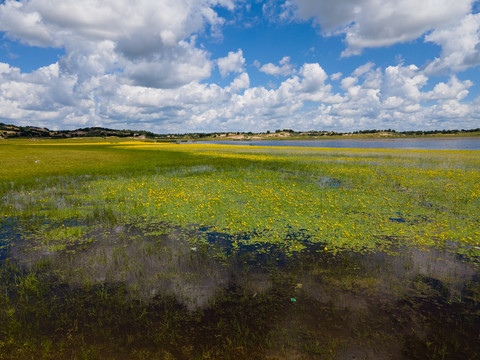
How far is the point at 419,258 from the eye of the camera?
10.6 meters

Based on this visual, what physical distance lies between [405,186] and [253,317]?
2467 cm

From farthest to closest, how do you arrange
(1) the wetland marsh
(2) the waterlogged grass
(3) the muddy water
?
1. (2) the waterlogged grass
2. (1) the wetland marsh
3. (3) the muddy water

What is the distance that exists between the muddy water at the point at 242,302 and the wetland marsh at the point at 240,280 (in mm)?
42

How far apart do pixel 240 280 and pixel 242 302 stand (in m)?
1.29

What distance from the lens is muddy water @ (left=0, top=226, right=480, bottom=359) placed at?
6.17m

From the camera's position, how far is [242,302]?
7.75 meters

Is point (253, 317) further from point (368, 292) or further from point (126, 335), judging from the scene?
point (368, 292)

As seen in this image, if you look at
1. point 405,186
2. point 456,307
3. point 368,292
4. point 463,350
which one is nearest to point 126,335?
point 368,292

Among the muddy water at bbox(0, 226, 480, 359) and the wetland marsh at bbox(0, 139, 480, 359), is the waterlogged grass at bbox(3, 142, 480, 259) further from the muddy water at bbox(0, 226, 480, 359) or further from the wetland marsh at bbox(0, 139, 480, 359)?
the muddy water at bbox(0, 226, 480, 359)

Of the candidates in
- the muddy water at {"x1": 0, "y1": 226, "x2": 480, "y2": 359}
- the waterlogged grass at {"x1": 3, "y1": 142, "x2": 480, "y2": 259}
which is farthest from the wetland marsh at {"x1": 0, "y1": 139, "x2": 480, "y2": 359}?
the waterlogged grass at {"x1": 3, "y1": 142, "x2": 480, "y2": 259}

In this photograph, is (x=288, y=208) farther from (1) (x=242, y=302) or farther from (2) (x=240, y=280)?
(1) (x=242, y=302)

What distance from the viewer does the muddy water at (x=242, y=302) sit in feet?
20.2

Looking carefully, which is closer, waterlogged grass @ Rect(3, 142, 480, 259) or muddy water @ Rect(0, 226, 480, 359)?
muddy water @ Rect(0, 226, 480, 359)

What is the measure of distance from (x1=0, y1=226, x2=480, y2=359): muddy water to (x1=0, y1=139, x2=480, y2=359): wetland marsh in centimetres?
4
